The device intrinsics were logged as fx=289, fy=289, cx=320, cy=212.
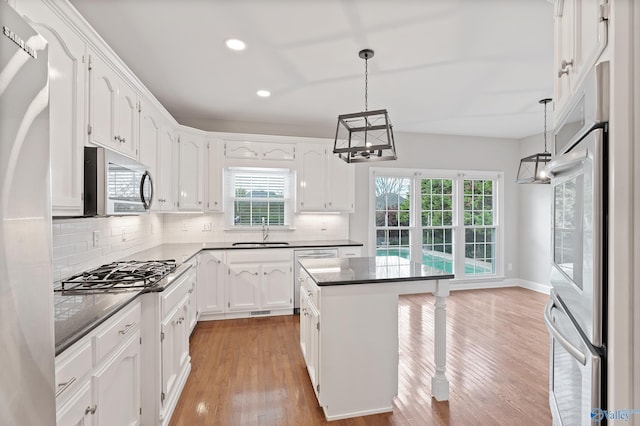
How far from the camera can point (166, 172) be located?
10.8ft

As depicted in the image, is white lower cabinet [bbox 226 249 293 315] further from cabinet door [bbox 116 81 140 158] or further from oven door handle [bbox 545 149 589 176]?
oven door handle [bbox 545 149 589 176]

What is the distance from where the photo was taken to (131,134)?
237 centimetres

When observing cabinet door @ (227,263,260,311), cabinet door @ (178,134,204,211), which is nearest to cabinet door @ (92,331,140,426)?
cabinet door @ (227,263,260,311)

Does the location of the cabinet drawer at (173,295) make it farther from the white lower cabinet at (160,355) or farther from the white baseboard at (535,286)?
the white baseboard at (535,286)

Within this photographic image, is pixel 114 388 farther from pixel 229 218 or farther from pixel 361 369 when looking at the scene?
pixel 229 218

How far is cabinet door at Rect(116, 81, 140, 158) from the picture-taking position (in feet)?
7.04

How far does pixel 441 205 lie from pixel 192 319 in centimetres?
449

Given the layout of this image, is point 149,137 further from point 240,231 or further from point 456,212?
point 456,212

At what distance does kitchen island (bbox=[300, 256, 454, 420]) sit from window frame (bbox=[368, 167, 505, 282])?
300 cm

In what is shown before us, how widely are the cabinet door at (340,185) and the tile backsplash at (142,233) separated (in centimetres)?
33

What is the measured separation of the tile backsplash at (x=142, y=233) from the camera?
2.01 metres

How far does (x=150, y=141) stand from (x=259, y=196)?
1.82 m

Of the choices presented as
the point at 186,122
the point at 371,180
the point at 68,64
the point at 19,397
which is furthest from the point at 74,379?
the point at 371,180

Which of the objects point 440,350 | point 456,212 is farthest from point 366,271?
point 456,212
